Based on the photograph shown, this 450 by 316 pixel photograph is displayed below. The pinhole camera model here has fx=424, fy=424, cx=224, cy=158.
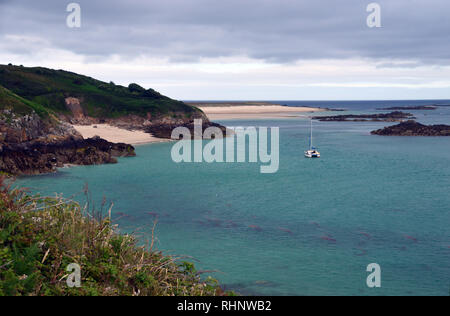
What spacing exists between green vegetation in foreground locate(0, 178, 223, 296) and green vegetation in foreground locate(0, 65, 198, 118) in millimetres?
62255

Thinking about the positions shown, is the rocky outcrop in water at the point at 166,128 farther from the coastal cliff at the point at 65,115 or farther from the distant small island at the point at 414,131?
the distant small island at the point at 414,131

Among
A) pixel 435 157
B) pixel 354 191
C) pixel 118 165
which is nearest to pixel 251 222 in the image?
pixel 354 191

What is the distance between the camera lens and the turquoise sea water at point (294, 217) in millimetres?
15309

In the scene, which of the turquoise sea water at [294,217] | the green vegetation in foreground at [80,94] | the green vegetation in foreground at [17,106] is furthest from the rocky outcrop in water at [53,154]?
the green vegetation in foreground at [80,94]

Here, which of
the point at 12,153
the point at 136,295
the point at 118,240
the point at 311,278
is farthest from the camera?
the point at 12,153

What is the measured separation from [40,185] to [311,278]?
23165 millimetres

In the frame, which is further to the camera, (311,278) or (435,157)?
(435,157)

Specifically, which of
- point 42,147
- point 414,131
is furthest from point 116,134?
point 414,131

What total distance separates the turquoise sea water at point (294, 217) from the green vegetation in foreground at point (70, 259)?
68.4 inches

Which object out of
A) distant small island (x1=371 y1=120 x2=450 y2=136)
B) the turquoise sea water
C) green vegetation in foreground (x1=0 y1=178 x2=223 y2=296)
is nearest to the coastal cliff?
the turquoise sea water

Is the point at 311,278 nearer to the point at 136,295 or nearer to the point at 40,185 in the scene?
the point at 136,295

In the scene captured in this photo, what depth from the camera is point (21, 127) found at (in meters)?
42.7

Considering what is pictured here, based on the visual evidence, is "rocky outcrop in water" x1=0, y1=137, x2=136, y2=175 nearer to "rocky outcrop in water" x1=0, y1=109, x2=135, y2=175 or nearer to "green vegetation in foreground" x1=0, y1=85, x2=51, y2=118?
"rocky outcrop in water" x1=0, y1=109, x2=135, y2=175

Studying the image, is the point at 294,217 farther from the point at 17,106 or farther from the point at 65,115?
the point at 65,115
